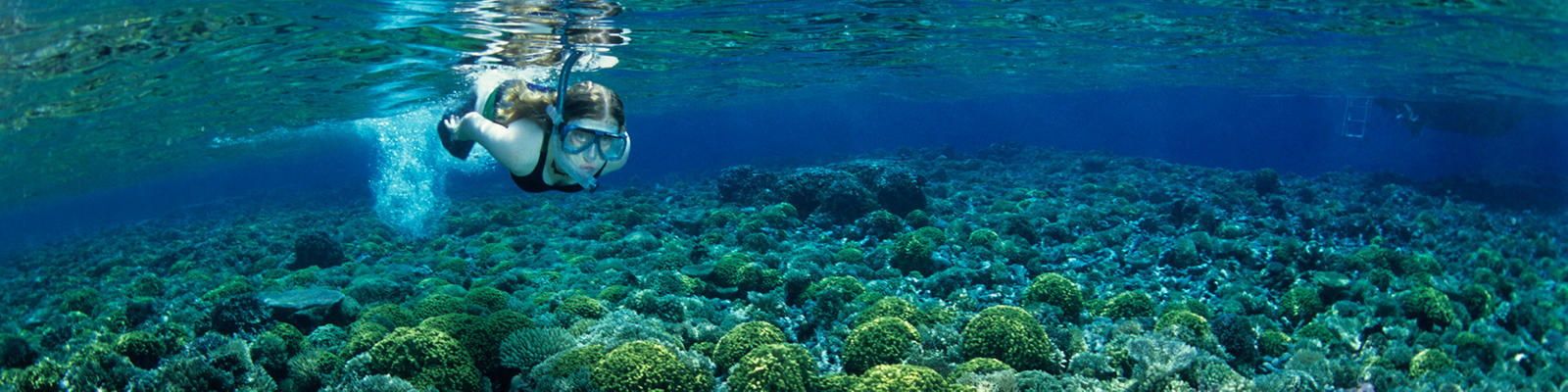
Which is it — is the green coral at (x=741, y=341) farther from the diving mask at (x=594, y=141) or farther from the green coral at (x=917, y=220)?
the green coral at (x=917, y=220)

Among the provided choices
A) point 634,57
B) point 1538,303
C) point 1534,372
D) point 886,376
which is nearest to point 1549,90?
point 1538,303

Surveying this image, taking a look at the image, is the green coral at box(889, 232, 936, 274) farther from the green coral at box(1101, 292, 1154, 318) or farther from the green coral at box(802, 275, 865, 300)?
the green coral at box(1101, 292, 1154, 318)

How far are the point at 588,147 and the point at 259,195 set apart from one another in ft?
172

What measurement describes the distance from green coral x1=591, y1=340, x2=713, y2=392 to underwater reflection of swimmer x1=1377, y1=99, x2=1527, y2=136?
47.6m

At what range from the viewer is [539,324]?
6.61 metres

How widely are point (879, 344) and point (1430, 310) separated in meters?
7.73

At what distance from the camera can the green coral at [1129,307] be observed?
27.3ft

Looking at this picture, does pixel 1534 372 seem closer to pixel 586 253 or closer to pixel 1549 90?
pixel 586 253

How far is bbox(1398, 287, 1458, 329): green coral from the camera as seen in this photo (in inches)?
338

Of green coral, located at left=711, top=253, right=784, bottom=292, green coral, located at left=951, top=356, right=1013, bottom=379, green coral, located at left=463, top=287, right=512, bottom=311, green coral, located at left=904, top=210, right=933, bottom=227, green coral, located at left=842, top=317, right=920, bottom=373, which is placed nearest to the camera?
green coral, located at left=951, top=356, right=1013, bottom=379

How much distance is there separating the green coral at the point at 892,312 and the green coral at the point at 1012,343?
2.49 ft

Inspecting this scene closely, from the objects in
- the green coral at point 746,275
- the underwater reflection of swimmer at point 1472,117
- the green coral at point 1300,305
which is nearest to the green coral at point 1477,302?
the green coral at point 1300,305

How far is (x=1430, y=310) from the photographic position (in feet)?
28.2

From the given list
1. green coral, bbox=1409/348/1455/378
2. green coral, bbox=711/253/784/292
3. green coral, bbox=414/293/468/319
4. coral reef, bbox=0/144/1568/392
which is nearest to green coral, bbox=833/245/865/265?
coral reef, bbox=0/144/1568/392
